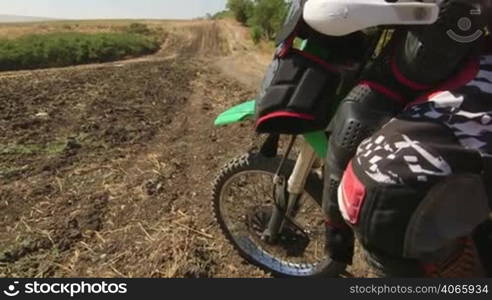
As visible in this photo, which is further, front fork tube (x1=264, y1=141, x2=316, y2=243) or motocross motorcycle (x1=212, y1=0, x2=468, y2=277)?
front fork tube (x1=264, y1=141, x2=316, y2=243)

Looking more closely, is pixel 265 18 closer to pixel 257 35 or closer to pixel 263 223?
pixel 257 35

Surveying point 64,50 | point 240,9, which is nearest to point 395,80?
point 64,50

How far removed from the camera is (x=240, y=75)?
43.5ft

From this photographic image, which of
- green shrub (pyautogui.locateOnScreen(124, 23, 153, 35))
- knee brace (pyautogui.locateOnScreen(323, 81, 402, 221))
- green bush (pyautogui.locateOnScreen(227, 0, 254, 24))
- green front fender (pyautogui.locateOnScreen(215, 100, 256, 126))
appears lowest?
green shrub (pyautogui.locateOnScreen(124, 23, 153, 35))

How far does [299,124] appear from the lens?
84.7 inches

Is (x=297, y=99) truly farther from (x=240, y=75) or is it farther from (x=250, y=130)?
(x=240, y=75)

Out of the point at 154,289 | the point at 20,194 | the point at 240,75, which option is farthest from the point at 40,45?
the point at 154,289

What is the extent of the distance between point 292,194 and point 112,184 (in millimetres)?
2243

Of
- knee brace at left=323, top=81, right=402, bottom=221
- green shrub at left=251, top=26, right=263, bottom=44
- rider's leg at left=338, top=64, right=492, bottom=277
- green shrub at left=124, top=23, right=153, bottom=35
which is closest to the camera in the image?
rider's leg at left=338, top=64, right=492, bottom=277

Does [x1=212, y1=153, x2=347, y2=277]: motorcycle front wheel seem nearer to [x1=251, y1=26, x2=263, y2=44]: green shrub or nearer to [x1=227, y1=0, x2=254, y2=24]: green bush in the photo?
[x1=251, y1=26, x2=263, y2=44]: green shrub

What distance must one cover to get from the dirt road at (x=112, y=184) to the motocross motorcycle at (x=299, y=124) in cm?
29

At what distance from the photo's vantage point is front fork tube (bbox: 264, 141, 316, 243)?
254 centimetres

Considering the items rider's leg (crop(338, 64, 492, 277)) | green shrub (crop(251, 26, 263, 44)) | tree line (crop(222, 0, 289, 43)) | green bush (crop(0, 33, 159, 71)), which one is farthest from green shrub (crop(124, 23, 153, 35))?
rider's leg (crop(338, 64, 492, 277))

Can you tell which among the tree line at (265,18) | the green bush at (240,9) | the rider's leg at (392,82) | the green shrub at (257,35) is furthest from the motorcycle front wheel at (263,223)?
the green bush at (240,9)
